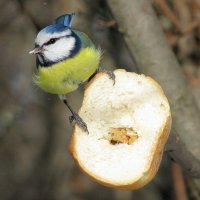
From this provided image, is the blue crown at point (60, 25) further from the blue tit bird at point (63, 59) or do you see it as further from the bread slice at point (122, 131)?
the bread slice at point (122, 131)

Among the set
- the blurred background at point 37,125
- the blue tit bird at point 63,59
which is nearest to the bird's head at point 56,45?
the blue tit bird at point 63,59

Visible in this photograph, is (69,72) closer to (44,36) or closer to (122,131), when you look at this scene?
(44,36)

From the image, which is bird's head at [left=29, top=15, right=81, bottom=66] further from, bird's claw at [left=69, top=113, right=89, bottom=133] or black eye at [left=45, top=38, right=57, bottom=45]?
bird's claw at [left=69, top=113, right=89, bottom=133]

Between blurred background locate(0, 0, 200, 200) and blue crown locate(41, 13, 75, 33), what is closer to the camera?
blue crown locate(41, 13, 75, 33)

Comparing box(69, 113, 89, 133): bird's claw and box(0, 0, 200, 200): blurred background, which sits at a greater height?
box(69, 113, 89, 133): bird's claw

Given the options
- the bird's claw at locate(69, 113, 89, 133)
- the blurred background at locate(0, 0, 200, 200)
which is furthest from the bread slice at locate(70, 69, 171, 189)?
the blurred background at locate(0, 0, 200, 200)
